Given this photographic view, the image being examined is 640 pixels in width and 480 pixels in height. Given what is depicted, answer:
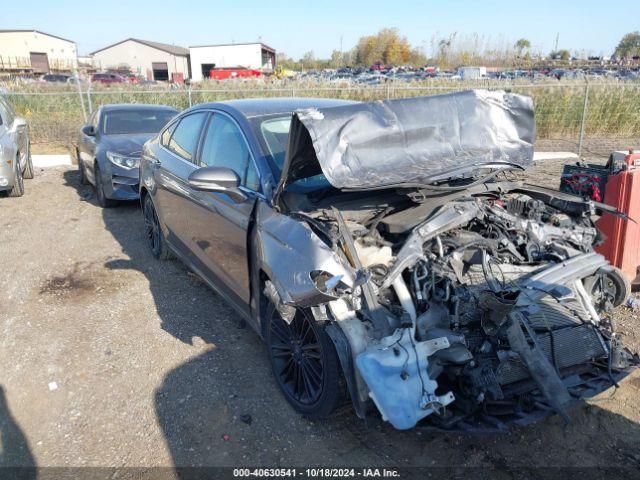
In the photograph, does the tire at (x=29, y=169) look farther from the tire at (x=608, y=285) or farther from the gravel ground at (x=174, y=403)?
the tire at (x=608, y=285)

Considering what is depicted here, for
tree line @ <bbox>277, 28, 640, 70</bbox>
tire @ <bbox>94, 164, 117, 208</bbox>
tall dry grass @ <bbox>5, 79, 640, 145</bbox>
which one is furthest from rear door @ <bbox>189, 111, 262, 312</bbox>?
tree line @ <bbox>277, 28, 640, 70</bbox>

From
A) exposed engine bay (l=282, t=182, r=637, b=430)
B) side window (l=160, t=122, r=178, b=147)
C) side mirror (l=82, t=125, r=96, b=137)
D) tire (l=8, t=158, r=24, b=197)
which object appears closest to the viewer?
exposed engine bay (l=282, t=182, r=637, b=430)

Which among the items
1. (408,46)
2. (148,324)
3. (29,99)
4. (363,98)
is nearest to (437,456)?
(148,324)

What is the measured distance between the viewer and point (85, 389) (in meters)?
3.88

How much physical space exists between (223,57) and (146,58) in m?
9.57

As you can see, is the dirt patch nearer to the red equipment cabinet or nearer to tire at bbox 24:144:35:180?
the red equipment cabinet

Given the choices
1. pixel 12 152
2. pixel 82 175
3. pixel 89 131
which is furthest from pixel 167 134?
pixel 82 175

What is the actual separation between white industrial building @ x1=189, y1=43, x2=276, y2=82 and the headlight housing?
52083 millimetres

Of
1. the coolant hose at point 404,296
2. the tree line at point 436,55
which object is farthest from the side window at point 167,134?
the tree line at point 436,55

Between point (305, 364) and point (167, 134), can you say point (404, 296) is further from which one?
point (167, 134)

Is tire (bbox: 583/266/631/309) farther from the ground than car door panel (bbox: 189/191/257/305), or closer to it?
closer to it

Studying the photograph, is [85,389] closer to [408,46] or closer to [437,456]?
[437,456]

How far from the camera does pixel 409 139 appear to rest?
11.6 feet

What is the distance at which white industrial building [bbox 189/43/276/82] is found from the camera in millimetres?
58375
